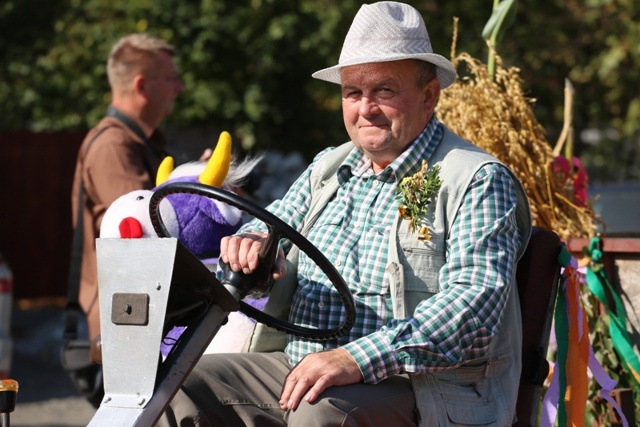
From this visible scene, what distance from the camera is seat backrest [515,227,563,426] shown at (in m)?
3.27

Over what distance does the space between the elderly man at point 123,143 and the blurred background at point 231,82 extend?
2.79 meters

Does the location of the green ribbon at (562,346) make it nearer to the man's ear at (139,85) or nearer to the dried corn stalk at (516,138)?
the dried corn stalk at (516,138)

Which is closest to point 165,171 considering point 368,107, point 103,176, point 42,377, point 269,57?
point 103,176

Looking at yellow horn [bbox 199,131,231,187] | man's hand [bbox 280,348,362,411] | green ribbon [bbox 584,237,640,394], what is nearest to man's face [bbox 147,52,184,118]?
yellow horn [bbox 199,131,231,187]

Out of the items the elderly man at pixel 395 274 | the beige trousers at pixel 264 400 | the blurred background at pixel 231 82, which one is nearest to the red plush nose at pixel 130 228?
the elderly man at pixel 395 274

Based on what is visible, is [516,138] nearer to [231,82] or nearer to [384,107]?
[384,107]

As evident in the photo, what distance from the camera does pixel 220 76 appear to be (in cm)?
1026

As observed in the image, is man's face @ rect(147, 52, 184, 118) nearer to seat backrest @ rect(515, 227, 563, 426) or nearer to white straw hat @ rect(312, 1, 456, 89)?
white straw hat @ rect(312, 1, 456, 89)

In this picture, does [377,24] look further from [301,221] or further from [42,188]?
[42,188]

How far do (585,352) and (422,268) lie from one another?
81cm

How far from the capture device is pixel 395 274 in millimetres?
3066

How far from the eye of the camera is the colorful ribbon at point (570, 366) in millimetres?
3488

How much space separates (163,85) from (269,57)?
4728 mm

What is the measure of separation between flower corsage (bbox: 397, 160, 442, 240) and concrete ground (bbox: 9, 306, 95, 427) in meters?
4.65
